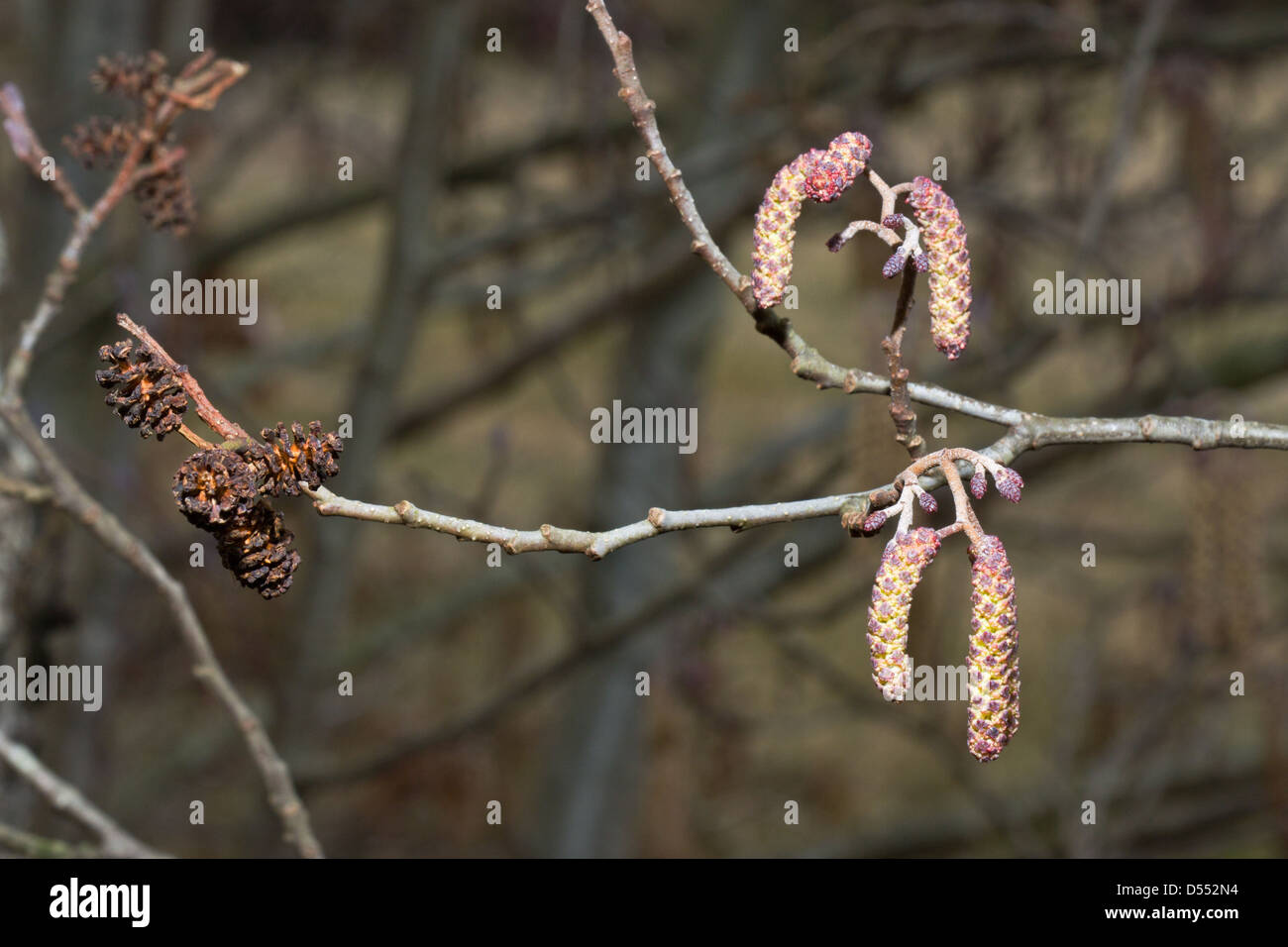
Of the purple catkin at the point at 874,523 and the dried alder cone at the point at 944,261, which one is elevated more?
the dried alder cone at the point at 944,261

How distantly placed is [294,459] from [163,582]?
1.70ft

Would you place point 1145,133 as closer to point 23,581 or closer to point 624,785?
point 624,785

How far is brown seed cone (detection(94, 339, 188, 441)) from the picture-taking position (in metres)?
0.65

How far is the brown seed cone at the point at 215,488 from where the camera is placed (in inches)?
24.8

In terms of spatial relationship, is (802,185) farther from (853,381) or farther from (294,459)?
(294,459)

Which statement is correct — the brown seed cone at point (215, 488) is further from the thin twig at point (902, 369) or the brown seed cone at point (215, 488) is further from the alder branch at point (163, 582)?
the alder branch at point (163, 582)

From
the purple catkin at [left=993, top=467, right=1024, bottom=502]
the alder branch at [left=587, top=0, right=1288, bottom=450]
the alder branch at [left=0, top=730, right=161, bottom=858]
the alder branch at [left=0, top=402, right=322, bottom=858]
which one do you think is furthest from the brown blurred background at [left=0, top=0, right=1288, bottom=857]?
the purple catkin at [left=993, top=467, right=1024, bottom=502]

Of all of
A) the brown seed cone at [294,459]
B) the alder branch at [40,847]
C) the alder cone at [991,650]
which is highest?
the brown seed cone at [294,459]

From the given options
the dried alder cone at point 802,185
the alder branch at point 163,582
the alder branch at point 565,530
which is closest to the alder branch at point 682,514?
the alder branch at point 565,530

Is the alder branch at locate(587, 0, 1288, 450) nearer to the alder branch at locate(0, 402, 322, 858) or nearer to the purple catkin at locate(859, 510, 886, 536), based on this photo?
the purple catkin at locate(859, 510, 886, 536)

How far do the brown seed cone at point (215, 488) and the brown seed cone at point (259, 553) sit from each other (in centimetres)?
1

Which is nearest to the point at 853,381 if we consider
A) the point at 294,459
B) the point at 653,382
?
the point at 294,459

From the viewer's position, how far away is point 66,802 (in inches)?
45.4
